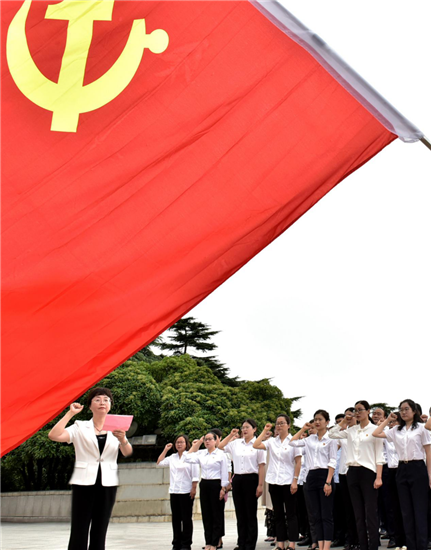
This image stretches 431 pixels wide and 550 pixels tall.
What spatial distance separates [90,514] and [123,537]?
32.3 ft

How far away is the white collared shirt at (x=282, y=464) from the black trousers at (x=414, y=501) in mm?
1996

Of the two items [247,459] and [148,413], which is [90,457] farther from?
[148,413]

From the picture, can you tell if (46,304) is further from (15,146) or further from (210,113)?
(210,113)

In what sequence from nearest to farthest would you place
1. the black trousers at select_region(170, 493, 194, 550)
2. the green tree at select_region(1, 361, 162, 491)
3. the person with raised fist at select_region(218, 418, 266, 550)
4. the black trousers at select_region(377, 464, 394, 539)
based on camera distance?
the person with raised fist at select_region(218, 418, 266, 550) → the black trousers at select_region(377, 464, 394, 539) → the black trousers at select_region(170, 493, 194, 550) → the green tree at select_region(1, 361, 162, 491)

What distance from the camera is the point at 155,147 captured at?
12.7 ft

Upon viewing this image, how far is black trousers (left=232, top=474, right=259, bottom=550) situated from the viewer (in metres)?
10.6

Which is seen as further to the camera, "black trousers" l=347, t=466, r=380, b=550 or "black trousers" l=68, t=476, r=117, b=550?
"black trousers" l=347, t=466, r=380, b=550

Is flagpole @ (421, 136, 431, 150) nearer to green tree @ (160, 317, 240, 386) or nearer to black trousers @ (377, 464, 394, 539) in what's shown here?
black trousers @ (377, 464, 394, 539)

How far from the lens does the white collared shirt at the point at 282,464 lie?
10.6 meters

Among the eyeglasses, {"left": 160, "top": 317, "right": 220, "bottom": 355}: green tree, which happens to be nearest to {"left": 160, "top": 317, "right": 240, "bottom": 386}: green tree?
{"left": 160, "top": 317, "right": 220, "bottom": 355}: green tree

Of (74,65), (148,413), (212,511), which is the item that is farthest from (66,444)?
(74,65)

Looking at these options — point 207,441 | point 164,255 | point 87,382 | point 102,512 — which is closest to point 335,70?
point 164,255

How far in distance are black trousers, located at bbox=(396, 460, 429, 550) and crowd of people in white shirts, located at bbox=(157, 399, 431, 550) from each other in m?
0.01

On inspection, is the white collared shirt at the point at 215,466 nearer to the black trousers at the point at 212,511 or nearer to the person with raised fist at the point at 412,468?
the black trousers at the point at 212,511
